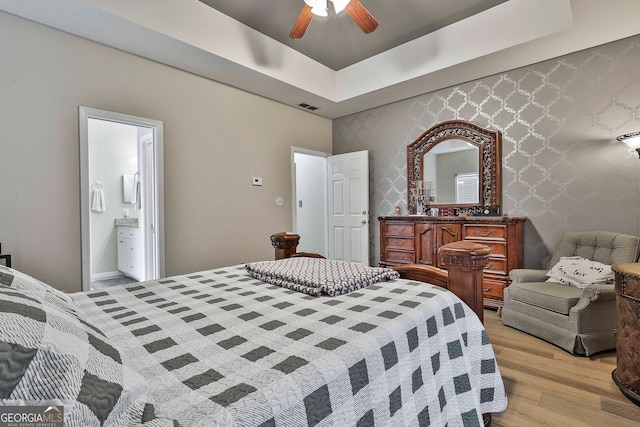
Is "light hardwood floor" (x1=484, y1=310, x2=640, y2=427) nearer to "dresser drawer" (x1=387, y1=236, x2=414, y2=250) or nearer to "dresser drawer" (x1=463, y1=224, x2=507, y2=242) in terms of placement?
"dresser drawer" (x1=463, y1=224, x2=507, y2=242)

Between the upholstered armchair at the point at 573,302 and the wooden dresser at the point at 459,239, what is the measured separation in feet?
0.84

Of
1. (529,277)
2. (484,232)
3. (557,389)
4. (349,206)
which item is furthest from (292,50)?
(557,389)

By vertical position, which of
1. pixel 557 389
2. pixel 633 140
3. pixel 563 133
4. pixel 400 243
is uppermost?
pixel 563 133

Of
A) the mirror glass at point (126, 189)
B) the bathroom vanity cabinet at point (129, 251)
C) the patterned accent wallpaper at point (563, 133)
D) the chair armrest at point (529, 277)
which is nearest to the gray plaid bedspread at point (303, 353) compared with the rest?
the chair armrest at point (529, 277)

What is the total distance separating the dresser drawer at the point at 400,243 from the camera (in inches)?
146

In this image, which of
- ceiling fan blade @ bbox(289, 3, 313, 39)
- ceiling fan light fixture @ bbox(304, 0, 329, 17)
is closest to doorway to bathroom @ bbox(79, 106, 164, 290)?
ceiling fan blade @ bbox(289, 3, 313, 39)

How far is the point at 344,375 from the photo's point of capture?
78cm

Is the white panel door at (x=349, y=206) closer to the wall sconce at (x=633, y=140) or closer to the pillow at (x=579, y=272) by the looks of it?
the pillow at (x=579, y=272)

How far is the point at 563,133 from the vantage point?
310 cm

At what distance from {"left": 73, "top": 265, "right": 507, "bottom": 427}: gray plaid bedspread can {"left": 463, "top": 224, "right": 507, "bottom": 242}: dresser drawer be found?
2.07 metres

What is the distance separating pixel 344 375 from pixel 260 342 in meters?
0.27

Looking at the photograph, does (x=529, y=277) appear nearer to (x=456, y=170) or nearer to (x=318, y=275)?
(x=456, y=170)

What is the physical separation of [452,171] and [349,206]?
5.08 feet

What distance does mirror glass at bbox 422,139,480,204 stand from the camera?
3.65 m
